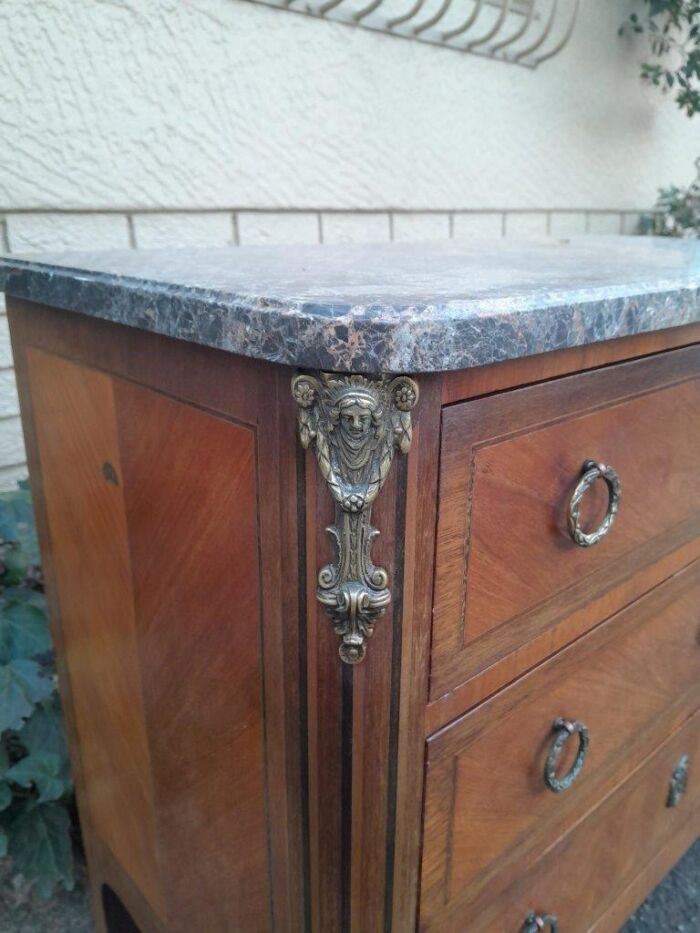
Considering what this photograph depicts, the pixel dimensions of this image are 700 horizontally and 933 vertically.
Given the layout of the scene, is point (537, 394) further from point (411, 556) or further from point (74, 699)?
point (74, 699)

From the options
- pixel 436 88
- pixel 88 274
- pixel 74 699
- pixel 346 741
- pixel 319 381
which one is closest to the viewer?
pixel 319 381

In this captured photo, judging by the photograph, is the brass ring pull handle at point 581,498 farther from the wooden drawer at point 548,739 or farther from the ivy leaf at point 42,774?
the ivy leaf at point 42,774

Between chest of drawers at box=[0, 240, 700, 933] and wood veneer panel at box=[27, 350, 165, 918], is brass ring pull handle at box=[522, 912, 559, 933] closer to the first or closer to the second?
chest of drawers at box=[0, 240, 700, 933]

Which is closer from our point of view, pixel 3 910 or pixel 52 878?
pixel 52 878

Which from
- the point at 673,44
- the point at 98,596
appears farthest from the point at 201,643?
the point at 673,44

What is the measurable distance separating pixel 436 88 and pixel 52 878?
5.87ft

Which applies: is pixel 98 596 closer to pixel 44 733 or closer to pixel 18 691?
pixel 18 691

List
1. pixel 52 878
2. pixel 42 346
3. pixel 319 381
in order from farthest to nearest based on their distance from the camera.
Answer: pixel 52 878, pixel 42 346, pixel 319 381

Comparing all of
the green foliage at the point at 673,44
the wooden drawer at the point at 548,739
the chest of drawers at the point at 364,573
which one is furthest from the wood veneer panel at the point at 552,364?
the green foliage at the point at 673,44

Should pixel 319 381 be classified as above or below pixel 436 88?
below

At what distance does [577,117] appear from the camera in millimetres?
2164

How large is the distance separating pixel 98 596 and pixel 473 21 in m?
1.58

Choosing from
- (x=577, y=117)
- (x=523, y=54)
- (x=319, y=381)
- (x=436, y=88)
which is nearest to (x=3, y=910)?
(x=319, y=381)

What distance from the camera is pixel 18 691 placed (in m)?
1.04
